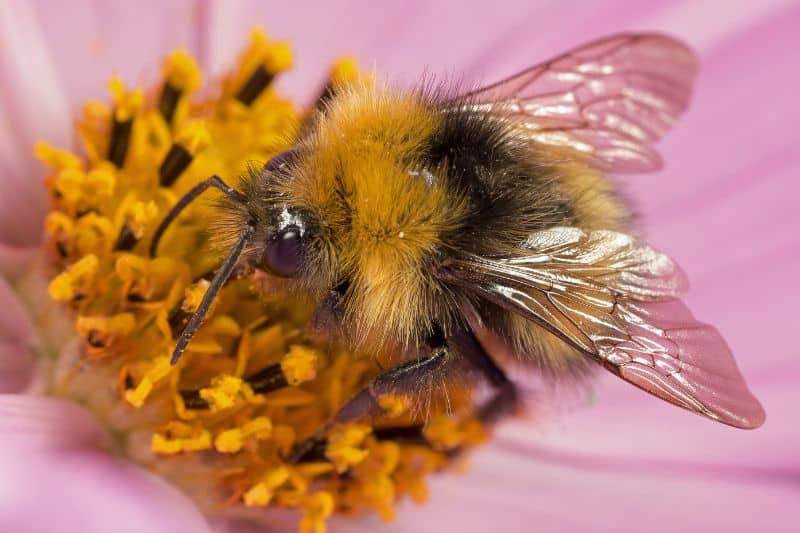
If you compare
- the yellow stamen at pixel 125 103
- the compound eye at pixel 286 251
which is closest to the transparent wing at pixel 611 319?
the compound eye at pixel 286 251

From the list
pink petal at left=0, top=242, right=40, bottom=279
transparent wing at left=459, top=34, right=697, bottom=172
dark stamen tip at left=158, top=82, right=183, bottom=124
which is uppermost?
transparent wing at left=459, top=34, right=697, bottom=172

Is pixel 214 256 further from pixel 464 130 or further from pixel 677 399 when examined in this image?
pixel 677 399

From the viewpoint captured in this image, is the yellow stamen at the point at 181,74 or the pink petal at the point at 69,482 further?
the yellow stamen at the point at 181,74

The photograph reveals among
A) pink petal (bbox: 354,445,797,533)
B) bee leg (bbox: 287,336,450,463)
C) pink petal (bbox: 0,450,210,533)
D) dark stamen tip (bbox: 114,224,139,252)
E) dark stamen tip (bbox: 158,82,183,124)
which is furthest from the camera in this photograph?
pink petal (bbox: 354,445,797,533)

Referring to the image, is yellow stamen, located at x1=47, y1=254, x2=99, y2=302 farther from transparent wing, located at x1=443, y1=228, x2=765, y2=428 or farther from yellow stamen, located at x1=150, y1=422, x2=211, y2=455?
transparent wing, located at x1=443, y1=228, x2=765, y2=428

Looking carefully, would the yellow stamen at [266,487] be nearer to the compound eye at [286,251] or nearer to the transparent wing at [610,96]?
the compound eye at [286,251]

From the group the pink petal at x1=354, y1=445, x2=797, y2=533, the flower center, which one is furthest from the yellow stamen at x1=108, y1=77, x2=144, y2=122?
the pink petal at x1=354, y1=445, x2=797, y2=533

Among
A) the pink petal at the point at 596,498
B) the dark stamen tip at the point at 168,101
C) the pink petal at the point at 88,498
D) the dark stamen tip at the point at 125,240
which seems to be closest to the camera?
the pink petal at the point at 88,498

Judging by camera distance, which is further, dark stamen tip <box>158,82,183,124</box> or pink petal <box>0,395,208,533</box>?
dark stamen tip <box>158,82,183,124</box>
